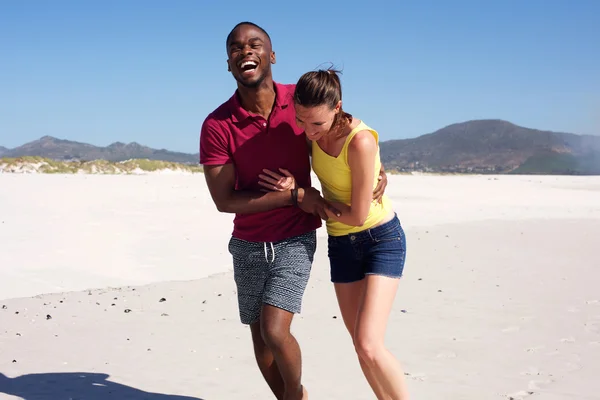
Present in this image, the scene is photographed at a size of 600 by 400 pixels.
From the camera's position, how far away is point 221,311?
23.0 ft

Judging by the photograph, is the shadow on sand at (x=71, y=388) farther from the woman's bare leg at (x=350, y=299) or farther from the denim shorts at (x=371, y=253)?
the denim shorts at (x=371, y=253)

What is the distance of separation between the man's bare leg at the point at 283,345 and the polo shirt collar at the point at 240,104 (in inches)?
41.0

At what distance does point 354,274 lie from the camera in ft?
12.2

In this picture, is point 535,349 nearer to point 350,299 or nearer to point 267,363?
point 350,299

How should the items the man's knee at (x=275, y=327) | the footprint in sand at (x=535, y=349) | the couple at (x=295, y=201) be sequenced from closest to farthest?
the couple at (x=295, y=201)
the man's knee at (x=275, y=327)
the footprint in sand at (x=535, y=349)

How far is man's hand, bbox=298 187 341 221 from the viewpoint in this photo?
357 cm

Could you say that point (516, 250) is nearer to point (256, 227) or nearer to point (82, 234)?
point (82, 234)

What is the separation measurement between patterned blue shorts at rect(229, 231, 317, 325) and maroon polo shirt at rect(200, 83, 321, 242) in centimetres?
7

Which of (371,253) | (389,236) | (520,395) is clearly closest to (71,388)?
(371,253)

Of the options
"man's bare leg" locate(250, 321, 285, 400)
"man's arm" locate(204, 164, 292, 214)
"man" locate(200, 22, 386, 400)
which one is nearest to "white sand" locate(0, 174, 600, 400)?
"man's bare leg" locate(250, 321, 285, 400)

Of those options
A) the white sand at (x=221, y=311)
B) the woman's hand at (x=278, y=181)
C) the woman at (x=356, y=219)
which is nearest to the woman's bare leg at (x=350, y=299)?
the woman at (x=356, y=219)

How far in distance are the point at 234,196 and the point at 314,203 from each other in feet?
1.48

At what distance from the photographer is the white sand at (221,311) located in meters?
4.86

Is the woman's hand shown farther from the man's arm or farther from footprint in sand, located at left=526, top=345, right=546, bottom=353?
footprint in sand, located at left=526, top=345, right=546, bottom=353
